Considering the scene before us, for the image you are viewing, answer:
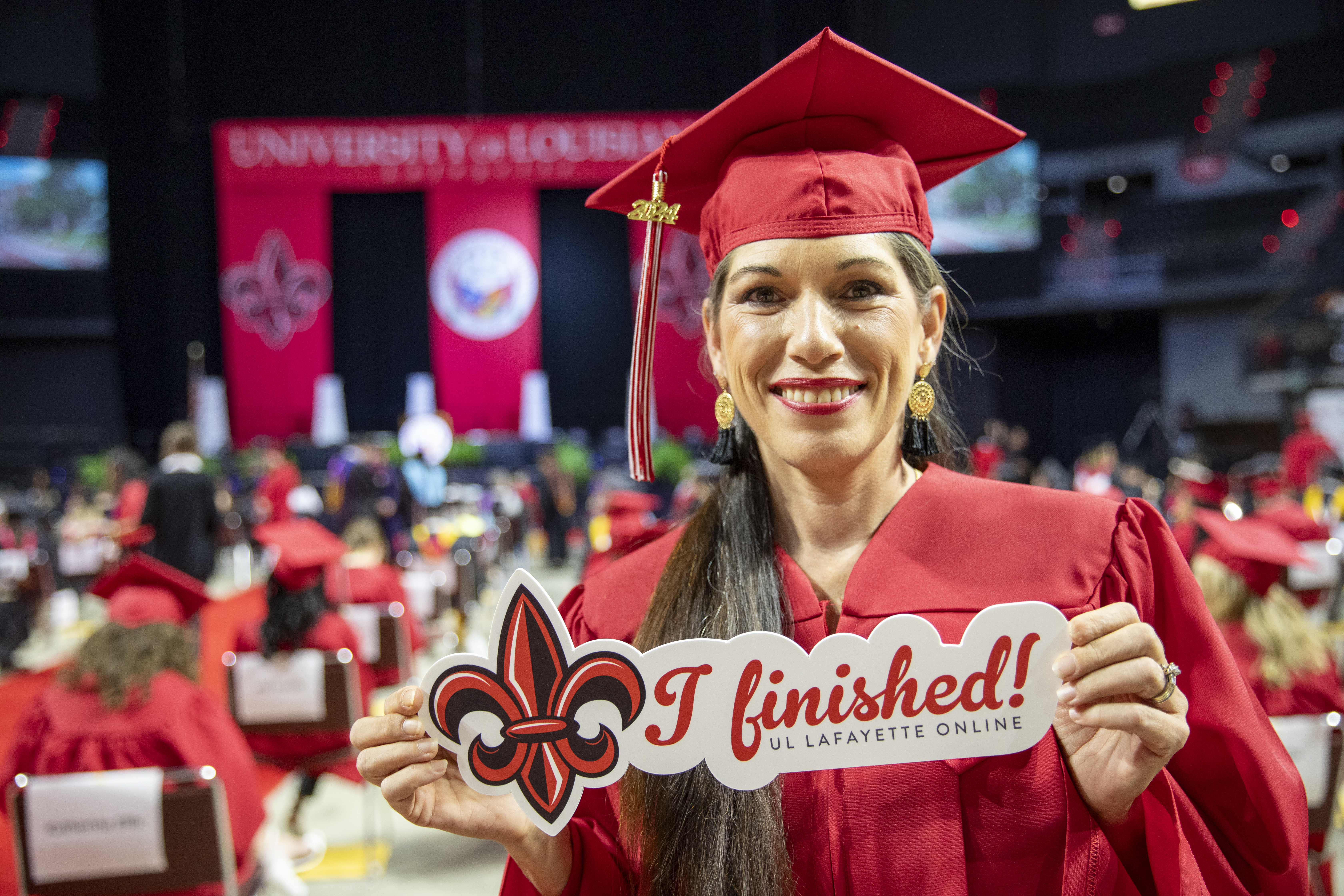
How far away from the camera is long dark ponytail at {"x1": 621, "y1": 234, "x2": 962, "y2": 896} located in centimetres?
98

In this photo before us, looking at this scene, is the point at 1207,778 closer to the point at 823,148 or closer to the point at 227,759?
the point at 823,148

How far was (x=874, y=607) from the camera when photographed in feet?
3.37

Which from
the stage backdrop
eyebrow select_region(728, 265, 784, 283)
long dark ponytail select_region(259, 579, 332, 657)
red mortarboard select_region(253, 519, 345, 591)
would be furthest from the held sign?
the stage backdrop

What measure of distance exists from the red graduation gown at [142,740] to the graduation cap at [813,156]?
6.08 feet

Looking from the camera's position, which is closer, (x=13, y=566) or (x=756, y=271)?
(x=756, y=271)

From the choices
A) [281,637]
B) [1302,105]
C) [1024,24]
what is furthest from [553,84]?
[281,637]

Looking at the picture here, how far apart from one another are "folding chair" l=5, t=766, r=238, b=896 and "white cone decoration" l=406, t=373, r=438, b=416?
13277 millimetres

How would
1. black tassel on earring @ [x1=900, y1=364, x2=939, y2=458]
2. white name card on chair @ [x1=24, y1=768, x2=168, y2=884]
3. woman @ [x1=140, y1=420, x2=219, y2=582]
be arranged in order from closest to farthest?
1. black tassel on earring @ [x1=900, y1=364, x2=939, y2=458]
2. white name card on chair @ [x1=24, y1=768, x2=168, y2=884]
3. woman @ [x1=140, y1=420, x2=219, y2=582]

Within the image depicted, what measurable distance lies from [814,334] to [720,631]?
1.15 ft

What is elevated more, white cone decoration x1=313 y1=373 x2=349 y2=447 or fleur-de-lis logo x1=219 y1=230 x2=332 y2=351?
fleur-de-lis logo x1=219 y1=230 x2=332 y2=351

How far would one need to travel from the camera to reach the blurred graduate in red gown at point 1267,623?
2.53 m

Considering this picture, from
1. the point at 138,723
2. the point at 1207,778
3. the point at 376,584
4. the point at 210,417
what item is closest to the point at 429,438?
the point at 210,417

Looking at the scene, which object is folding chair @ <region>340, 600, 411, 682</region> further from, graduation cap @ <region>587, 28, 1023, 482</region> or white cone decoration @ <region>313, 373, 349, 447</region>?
white cone decoration @ <region>313, 373, 349, 447</region>

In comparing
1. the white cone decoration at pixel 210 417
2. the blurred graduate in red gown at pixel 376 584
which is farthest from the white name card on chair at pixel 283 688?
the white cone decoration at pixel 210 417
